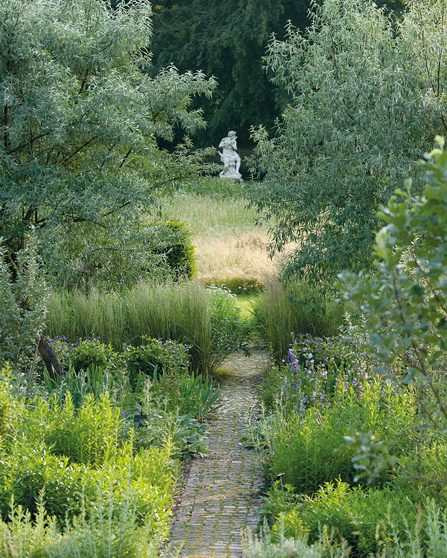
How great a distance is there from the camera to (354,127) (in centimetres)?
965

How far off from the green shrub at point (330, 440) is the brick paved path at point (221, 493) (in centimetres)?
30

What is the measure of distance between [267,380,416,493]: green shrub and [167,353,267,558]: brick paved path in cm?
30

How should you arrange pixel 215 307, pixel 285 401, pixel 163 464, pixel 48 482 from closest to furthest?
pixel 48 482 < pixel 163 464 < pixel 285 401 < pixel 215 307

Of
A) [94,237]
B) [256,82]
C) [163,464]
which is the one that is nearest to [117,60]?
[94,237]

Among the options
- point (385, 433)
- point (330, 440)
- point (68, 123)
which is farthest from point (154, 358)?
point (385, 433)

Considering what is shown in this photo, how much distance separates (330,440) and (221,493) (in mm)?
806

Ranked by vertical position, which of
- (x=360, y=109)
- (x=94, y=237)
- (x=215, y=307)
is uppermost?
(x=360, y=109)

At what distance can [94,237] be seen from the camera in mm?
11086

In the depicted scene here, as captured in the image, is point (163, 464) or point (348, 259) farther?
point (348, 259)

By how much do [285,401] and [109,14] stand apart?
17.7 ft

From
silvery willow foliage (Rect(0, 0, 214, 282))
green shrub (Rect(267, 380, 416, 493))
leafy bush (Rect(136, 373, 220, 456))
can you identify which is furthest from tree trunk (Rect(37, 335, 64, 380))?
green shrub (Rect(267, 380, 416, 493))

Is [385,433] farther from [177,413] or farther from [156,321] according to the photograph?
[156,321]

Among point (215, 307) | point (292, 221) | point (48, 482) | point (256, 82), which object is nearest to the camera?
point (48, 482)

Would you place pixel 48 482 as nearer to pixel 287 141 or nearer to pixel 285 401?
pixel 285 401
